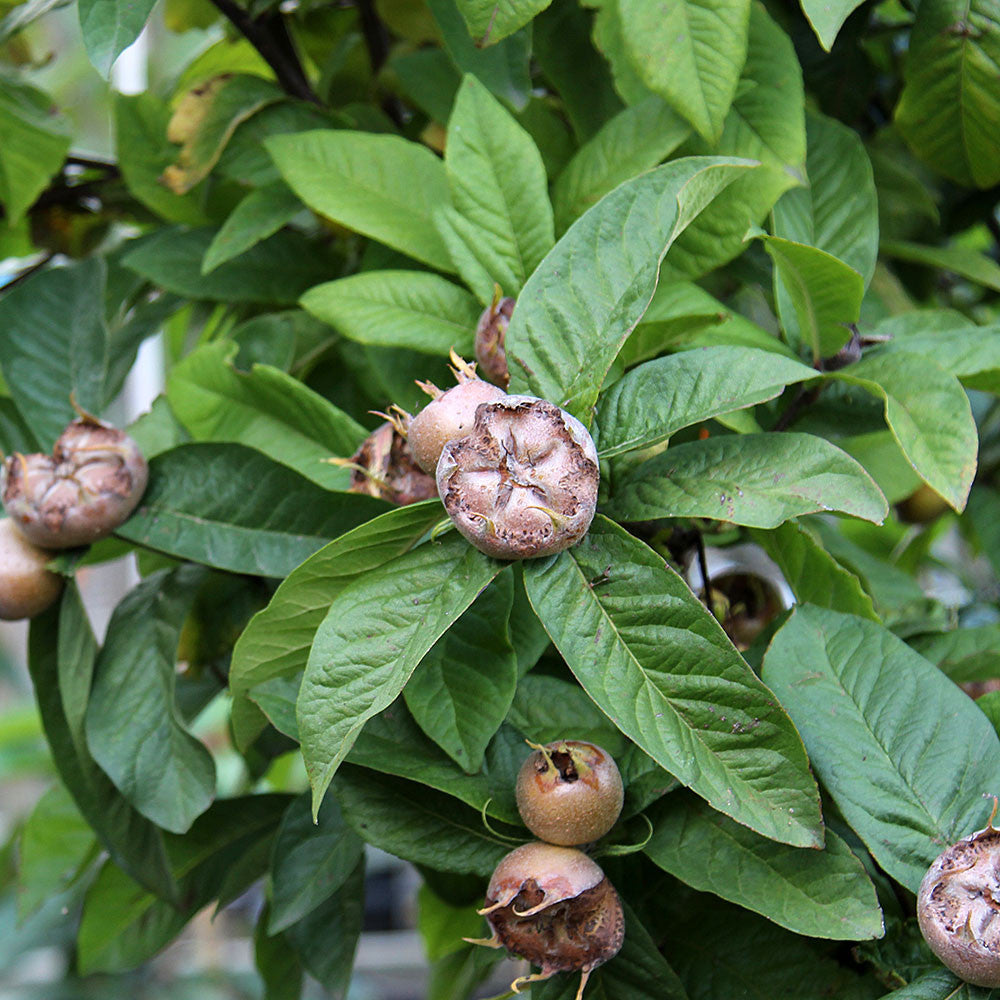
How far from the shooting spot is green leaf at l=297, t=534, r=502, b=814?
52 centimetres

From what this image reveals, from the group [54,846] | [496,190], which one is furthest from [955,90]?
[54,846]

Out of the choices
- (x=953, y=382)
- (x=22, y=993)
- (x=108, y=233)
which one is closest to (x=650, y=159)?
(x=953, y=382)

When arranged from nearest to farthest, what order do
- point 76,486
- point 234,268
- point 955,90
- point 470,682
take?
point 470,682 → point 76,486 → point 955,90 → point 234,268

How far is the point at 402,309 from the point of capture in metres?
0.77

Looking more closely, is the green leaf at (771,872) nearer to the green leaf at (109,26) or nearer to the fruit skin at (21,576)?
the fruit skin at (21,576)

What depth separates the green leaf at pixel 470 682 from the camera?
24.4 inches

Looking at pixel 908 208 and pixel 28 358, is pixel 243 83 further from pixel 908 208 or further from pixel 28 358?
pixel 908 208

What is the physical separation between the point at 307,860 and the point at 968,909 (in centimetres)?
48

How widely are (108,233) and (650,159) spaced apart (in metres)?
0.77

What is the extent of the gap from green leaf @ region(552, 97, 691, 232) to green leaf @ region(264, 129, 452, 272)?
100 mm

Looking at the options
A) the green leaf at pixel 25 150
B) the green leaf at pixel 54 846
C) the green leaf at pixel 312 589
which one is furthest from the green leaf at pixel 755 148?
the green leaf at pixel 54 846

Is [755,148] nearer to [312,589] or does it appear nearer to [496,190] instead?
[496,190]

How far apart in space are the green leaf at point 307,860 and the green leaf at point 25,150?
0.64 m

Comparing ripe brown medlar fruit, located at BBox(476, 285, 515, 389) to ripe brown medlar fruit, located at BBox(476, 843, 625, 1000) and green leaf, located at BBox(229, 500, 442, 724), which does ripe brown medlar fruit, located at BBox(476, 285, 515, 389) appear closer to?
green leaf, located at BBox(229, 500, 442, 724)
